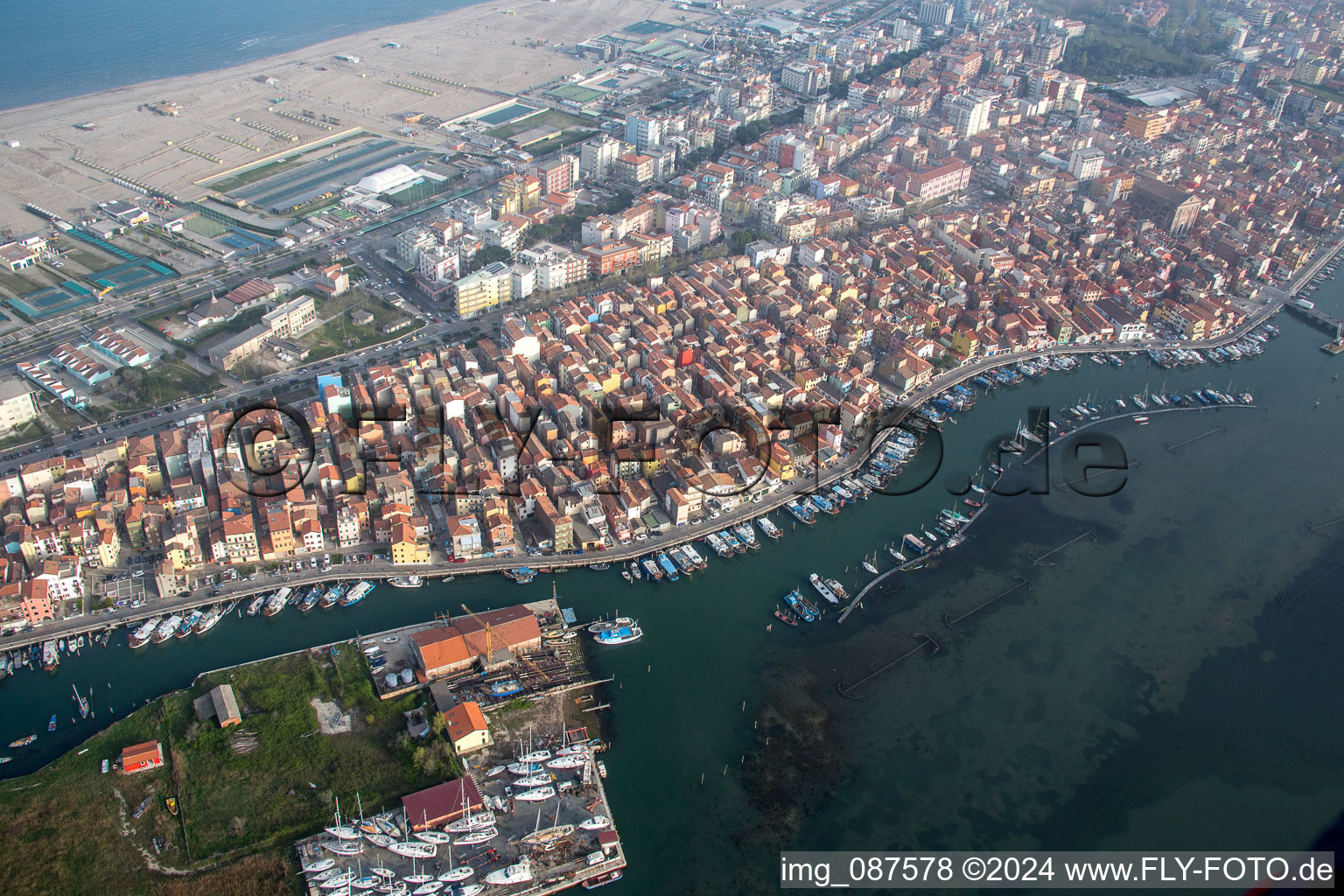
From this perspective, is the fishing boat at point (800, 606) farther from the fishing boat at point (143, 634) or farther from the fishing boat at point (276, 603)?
the fishing boat at point (143, 634)

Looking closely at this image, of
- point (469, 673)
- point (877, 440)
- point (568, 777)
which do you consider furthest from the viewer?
point (877, 440)

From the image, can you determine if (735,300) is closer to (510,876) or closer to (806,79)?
(510,876)

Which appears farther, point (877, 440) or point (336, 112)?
point (336, 112)

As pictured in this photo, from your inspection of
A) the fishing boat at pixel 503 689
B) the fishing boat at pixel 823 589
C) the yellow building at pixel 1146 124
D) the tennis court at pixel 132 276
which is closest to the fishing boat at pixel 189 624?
the fishing boat at pixel 503 689

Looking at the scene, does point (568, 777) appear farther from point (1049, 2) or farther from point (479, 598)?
point (1049, 2)

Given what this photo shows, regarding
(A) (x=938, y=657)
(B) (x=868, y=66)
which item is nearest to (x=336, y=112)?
(B) (x=868, y=66)

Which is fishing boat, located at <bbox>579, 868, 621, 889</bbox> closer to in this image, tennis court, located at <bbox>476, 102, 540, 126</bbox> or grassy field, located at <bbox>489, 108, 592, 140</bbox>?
grassy field, located at <bbox>489, 108, 592, 140</bbox>
